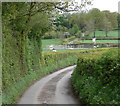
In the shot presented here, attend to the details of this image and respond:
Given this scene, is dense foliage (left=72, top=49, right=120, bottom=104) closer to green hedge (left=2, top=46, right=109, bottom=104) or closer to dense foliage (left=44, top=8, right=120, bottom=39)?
green hedge (left=2, top=46, right=109, bottom=104)

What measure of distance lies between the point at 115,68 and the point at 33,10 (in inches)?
285

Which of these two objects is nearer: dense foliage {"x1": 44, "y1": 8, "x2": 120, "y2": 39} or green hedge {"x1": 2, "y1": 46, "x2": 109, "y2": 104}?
green hedge {"x1": 2, "y1": 46, "x2": 109, "y2": 104}

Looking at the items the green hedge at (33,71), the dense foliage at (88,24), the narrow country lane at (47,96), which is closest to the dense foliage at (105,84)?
the narrow country lane at (47,96)

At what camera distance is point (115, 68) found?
816 cm

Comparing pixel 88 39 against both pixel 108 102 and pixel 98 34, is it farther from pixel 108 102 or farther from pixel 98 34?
pixel 108 102

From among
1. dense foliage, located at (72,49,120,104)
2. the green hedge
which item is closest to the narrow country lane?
the green hedge

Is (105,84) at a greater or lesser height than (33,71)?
greater

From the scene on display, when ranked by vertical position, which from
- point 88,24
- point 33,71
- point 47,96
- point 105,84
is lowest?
point 47,96

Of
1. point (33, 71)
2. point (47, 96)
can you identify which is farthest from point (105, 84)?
point (33, 71)

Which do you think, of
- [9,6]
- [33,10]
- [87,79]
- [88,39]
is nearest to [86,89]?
[87,79]

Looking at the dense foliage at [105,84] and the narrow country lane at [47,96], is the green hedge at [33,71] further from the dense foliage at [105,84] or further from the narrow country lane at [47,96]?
the dense foliage at [105,84]

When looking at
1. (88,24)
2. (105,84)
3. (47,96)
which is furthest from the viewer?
(88,24)

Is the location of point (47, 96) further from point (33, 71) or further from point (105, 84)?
point (33, 71)

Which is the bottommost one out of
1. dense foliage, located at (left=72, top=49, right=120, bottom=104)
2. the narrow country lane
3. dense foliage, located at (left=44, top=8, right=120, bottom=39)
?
the narrow country lane
